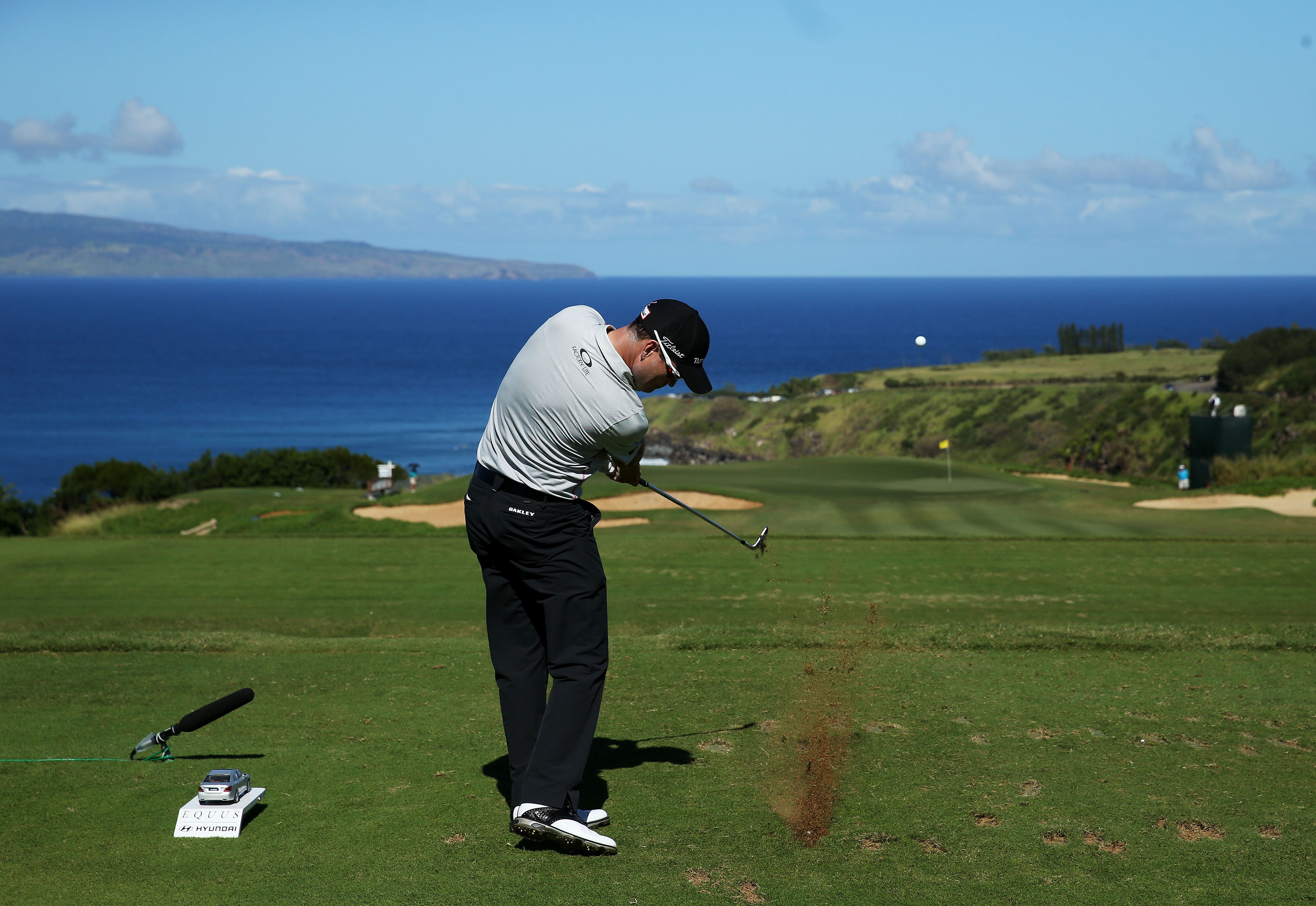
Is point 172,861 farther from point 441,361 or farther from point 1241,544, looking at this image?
point 441,361

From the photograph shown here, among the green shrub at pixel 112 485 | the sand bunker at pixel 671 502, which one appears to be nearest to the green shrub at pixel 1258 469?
the sand bunker at pixel 671 502

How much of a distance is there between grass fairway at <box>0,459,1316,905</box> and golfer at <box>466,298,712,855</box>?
301mm

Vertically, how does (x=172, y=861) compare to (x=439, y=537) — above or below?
above

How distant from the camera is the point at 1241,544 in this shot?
13.9m

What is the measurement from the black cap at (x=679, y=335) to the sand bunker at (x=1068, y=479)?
71.2ft

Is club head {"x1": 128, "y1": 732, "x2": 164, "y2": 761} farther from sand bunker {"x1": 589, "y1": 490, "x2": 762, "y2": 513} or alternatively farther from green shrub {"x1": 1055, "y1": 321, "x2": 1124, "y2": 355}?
green shrub {"x1": 1055, "y1": 321, "x2": 1124, "y2": 355}

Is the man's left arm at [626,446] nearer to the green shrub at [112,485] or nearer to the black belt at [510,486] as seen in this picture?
the black belt at [510,486]

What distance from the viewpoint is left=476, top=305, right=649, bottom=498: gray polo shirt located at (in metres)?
4.12

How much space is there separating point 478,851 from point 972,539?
11821 mm

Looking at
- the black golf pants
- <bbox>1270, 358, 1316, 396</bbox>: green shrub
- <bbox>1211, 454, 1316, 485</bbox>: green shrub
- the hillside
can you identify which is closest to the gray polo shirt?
the black golf pants


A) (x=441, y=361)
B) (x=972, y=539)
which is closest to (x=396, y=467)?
(x=972, y=539)

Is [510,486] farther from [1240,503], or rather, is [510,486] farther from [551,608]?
[1240,503]

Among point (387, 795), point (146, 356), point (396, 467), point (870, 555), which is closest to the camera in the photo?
point (387, 795)

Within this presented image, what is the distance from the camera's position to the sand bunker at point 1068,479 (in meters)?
25.6
